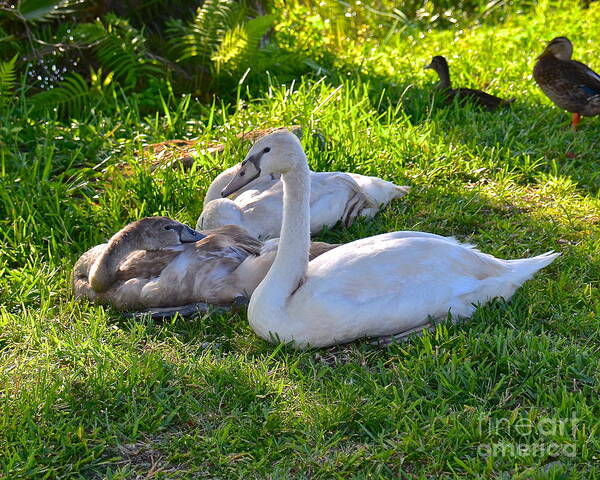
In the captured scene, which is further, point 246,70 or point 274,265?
point 246,70

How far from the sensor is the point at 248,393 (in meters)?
3.86

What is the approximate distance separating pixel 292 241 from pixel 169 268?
0.84 meters

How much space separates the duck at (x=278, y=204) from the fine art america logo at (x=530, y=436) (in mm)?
2248

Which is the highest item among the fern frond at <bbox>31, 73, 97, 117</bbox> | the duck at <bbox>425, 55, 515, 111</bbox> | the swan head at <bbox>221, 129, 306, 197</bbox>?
the swan head at <bbox>221, 129, 306, 197</bbox>

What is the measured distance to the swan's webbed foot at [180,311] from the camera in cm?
466

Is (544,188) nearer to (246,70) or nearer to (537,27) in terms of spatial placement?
(246,70)

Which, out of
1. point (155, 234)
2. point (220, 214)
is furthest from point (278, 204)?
point (155, 234)

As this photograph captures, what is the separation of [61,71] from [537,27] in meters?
5.48

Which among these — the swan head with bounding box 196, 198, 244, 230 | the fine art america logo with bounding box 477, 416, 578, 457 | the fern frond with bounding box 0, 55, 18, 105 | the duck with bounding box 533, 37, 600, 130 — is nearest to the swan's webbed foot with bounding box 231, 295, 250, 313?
the swan head with bounding box 196, 198, 244, 230

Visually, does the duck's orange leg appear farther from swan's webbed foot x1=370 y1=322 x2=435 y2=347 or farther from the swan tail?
swan's webbed foot x1=370 y1=322 x2=435 y2=347

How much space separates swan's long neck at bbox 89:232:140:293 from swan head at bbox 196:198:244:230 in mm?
681

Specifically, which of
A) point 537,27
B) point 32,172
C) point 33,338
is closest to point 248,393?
point 33,338

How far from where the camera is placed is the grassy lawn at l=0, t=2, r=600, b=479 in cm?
346

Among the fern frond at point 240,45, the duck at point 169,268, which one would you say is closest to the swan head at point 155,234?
the duck at point 169,268
